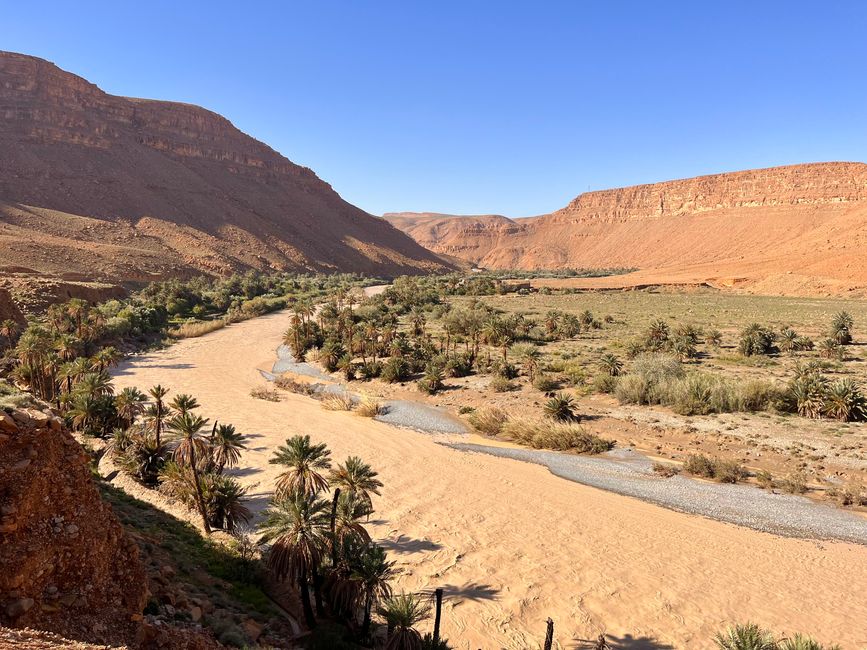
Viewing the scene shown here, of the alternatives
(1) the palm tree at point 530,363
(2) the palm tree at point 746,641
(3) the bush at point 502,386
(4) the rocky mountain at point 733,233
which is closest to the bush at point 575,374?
(1) the palm tree at point 530,363

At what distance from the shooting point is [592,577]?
45.2 feet

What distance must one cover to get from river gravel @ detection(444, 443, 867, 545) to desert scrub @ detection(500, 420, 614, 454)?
1.74ft

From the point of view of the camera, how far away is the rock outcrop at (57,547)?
23.1 ft

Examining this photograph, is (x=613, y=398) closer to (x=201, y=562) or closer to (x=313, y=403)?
(x=313, y=403)

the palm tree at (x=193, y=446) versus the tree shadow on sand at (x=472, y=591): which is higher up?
the palm tree at (x=193, y=446)

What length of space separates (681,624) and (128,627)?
11.6 m

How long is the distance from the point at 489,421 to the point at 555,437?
149 inches

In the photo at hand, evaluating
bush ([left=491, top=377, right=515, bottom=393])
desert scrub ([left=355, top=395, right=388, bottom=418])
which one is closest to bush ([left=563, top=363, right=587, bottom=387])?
bush ([left=491, top=377, right=515, bottom=393])

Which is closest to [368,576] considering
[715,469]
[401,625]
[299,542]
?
[401,625]

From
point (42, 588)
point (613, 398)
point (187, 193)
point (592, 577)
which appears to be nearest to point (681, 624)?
point (592, 577)

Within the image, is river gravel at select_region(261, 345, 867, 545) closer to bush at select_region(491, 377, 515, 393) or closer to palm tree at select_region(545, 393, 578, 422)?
palm tree at select_region(545, 393, 578, 422)

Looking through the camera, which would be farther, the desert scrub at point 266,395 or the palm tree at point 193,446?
the desert scrub at point 266,395

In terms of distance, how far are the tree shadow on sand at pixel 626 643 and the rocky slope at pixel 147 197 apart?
65.2 meters

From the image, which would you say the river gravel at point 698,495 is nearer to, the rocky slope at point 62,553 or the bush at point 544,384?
the bush at point 544,384
